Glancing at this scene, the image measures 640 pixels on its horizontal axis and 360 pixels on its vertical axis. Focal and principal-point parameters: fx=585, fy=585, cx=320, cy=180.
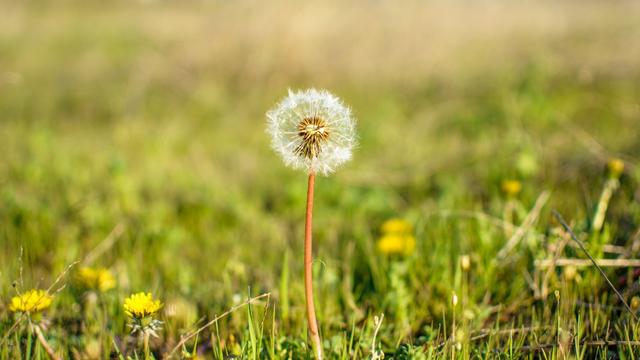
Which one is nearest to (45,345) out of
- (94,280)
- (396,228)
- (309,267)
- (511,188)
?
(94,280)

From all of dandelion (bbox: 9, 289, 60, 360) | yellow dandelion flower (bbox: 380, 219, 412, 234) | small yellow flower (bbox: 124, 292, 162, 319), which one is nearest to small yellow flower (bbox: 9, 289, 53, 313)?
dandelion (bbox: 9, 289, 60, 360)

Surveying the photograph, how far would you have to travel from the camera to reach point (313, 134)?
1.42 metres

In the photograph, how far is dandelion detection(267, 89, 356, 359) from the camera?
1419mm

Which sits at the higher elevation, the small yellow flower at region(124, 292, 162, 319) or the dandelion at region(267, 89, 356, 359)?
the dandelion at region(267, 89, 356, 359)

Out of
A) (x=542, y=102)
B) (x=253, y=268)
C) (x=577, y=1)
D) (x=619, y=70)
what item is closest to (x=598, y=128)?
(x=542, y=102)

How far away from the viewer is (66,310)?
1.95 metres

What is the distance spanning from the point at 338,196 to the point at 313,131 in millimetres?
1832

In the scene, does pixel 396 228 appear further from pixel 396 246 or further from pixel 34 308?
pixel 34 308

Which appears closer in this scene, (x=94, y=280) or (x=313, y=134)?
(x=313, y=134)

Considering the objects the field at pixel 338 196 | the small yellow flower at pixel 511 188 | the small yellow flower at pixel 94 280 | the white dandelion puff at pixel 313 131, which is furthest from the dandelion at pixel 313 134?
the small yellow flower at pixel 511 188

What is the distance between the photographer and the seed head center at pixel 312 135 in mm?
1416

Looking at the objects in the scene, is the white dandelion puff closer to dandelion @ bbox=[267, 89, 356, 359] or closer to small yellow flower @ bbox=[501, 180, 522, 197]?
dandelion @ bbox=[267, 89, 356, 359]

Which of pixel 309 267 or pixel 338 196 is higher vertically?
pixel 338 196

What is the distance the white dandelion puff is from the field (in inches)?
12.6
